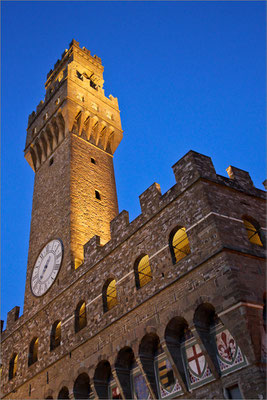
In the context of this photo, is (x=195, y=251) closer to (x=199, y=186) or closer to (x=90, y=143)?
(x=199, y=186)

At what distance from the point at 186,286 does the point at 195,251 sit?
100cm

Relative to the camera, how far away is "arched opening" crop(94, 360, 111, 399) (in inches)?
516

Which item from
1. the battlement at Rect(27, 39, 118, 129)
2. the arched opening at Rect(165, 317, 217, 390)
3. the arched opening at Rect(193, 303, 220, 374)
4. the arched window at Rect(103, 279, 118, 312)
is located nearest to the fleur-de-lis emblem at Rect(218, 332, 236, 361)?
the arched opening at Rect(193, 303, 220, 374)

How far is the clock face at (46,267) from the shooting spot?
18078mm

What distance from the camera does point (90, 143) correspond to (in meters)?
23.4

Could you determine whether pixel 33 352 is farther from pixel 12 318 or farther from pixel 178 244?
pixel 178 244

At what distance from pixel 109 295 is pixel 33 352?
204 inches

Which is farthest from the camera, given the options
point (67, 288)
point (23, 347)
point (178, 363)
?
point (23, 347)

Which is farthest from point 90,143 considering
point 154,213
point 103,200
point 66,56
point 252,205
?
point 252,205

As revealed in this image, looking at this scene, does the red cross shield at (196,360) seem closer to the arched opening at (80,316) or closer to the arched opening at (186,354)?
the arched opening at (186,354)

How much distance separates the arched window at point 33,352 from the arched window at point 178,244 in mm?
8164

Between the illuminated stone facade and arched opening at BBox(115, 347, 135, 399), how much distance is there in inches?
1.2

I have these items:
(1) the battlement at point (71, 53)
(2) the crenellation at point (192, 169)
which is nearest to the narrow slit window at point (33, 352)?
(2) the crenellation at point (192, 169)

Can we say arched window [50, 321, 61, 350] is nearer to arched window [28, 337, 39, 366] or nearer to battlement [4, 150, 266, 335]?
arched window [28, 337, 39, 366]
